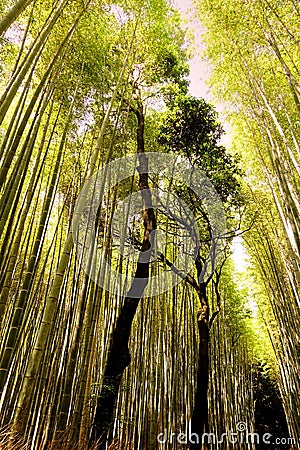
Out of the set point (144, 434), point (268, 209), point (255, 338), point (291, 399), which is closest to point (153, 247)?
point (268, 209)

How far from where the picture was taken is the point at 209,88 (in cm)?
561

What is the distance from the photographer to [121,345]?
334 cm

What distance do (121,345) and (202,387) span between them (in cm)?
220

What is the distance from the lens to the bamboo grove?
3006 millimetres

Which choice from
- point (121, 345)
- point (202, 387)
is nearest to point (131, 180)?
point (121, 345)

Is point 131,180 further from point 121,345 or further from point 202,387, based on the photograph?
point 202,387

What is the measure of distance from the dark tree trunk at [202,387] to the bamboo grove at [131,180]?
0.02 metres

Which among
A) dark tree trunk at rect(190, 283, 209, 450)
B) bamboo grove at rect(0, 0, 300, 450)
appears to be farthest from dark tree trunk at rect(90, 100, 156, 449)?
dark tree trunk at rect(190, 283, 209, 450)

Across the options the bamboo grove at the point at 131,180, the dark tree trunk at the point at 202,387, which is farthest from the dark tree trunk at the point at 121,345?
the dark tree trunk at the point at 202,387

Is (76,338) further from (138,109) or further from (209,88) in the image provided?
(209,88)

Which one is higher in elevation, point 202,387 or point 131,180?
point 131,180

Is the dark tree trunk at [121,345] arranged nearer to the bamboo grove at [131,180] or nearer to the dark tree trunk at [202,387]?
the bamboo grove at [131,180]

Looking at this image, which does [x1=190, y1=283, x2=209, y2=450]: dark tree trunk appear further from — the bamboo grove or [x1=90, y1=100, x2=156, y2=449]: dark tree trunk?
[x1=90, y1=100, x2=156, y2=449]: dark tree trunk

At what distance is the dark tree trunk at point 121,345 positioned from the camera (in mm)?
2948
